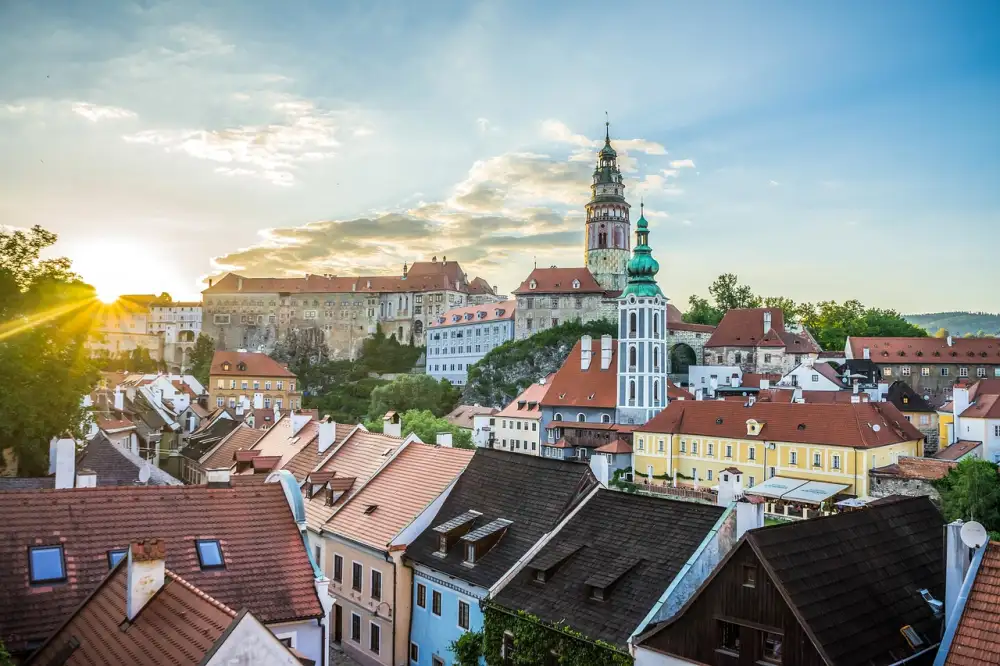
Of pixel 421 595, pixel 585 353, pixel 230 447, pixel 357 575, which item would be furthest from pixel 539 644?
pixel 585 353

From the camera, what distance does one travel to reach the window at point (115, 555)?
12.9 metres

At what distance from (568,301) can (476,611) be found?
87878mm

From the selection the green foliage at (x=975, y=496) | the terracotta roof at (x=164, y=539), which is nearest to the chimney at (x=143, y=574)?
the terracotta roof at (x=164, y=539)

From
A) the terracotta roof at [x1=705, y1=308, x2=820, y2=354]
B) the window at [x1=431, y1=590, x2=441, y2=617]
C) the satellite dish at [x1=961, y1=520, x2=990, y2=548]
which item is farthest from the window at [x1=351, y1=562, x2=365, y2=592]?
the terracotta roof at [x1=705, y1=308, x2=820, y2=354]

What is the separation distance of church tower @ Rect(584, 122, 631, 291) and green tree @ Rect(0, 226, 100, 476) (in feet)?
283

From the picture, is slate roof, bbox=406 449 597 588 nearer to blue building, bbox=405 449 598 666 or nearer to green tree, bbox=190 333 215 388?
blue building, bbox=405 449 598 666

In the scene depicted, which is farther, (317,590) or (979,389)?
(979,389)

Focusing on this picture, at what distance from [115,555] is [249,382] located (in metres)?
77.0

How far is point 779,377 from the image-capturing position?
81062 mm

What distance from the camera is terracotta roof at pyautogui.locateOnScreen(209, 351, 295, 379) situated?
86.1m

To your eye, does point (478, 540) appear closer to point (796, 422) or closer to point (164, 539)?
point (164, 539)

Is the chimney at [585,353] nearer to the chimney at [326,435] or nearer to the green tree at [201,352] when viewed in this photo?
the chimney at [326,435]

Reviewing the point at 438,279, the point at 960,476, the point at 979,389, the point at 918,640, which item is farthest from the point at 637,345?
the point at 438,279

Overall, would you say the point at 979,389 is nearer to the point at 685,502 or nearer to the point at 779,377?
the point at 779,377
